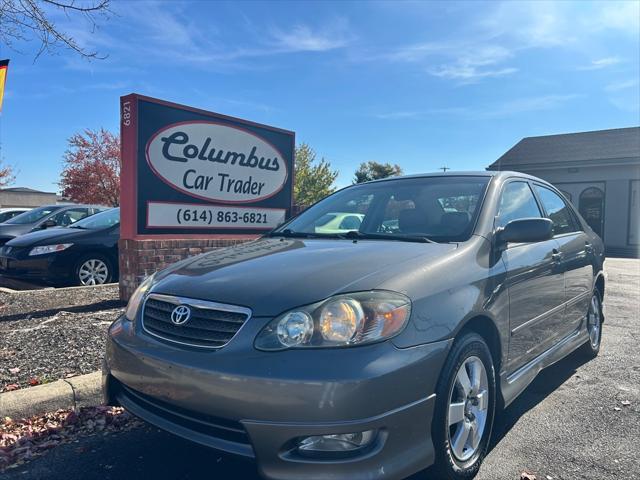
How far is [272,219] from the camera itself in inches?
334

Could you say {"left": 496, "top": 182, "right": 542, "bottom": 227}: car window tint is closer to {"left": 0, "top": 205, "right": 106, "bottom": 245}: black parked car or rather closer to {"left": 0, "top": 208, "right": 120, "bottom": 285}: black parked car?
{"left": 0, "top": 208, "right": 120, "bottom": 285}: black parked car

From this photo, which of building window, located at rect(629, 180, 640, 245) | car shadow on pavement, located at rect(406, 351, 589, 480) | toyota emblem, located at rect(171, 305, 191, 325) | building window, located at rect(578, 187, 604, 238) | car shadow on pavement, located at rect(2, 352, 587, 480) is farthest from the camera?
building window, located at rect(578, 187, 604, 238)

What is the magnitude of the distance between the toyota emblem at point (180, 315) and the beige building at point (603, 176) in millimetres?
21584

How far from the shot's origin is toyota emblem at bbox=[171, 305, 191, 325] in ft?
8.30

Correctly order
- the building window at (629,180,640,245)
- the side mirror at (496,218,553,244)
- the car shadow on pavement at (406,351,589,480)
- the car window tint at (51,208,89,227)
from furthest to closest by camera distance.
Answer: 1. the building window at (629,180,640,245)
2. the car window tint at (51,208,89,227)
3. the car shadow on pavement at (406,351,589,480)
4. the side mirror at (496,218,553,244)

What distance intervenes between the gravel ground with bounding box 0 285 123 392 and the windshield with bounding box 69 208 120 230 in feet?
5.25

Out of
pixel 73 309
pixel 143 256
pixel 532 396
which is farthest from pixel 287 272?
pixel 73 309

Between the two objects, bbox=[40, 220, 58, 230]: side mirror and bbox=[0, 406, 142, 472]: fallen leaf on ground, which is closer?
bbox=[0, 406, 142, 472]: fallen leaf on ground

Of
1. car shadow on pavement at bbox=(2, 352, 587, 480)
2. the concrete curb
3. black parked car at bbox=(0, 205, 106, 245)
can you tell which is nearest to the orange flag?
the concrete curb

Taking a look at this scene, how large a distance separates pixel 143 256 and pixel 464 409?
191 inches

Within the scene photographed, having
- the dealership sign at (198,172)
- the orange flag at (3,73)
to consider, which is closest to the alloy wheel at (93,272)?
the dealership sign at (198,172)

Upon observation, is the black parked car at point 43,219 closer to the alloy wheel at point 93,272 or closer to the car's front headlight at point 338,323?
the alloy wheel at point 93,272

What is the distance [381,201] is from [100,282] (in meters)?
6.14

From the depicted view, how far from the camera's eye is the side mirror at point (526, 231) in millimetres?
3119
